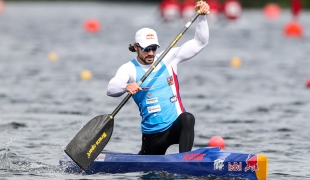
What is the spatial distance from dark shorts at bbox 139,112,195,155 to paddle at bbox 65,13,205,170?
1.64ft

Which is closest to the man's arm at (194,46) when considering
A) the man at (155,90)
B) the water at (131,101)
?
the man at (155,90)

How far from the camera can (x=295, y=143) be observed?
12.7 meters

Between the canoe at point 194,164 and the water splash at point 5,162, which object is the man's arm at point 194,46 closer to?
the canoe at point 194,164

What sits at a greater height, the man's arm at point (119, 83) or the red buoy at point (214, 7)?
the red buoy at point (214, 7)

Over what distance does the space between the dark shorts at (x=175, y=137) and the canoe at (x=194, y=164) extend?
0.19 metres

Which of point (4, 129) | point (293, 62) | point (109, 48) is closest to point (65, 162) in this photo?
point (4, 129)

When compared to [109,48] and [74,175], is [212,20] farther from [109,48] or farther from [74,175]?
[74,175]

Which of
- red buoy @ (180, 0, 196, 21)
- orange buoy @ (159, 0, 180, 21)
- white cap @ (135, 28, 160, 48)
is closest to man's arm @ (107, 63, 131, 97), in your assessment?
white cap @ (135, 28, 160, 48)

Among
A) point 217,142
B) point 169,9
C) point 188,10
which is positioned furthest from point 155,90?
point 169,9

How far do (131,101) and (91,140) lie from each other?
710 cm

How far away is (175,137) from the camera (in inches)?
401

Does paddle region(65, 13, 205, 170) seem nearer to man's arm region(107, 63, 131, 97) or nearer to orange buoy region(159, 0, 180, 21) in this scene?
man's arm region(107, 63, 131, 97)

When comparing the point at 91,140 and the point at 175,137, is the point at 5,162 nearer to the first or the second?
the point at 91,140

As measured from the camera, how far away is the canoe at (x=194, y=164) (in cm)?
956
